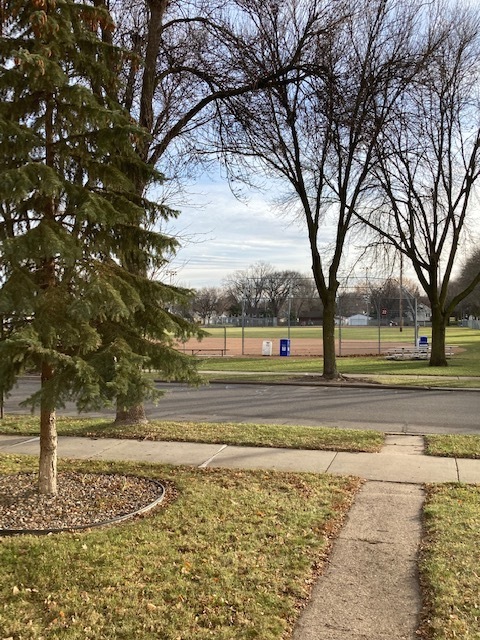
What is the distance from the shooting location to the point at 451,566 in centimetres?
398

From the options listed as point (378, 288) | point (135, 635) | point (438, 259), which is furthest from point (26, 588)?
point (378, 288)

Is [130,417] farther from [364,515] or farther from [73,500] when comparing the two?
[364,515]

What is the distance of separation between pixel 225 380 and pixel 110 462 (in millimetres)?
10990

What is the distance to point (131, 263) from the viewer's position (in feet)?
19.7

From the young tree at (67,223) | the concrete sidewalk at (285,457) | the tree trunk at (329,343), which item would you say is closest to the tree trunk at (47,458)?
the young tree at (67,223)

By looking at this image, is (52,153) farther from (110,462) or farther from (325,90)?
(325,90)

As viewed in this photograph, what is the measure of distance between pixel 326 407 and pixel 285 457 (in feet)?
17.7

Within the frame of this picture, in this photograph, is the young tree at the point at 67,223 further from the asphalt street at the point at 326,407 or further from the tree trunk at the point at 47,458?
the asphalt street at the point at 326,407

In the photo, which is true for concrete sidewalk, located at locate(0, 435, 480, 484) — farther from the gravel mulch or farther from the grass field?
the grass field

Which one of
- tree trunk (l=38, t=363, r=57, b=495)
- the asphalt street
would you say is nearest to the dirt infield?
the asphalt street

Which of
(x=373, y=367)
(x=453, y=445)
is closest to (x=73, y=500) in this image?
(x=453, y=445)

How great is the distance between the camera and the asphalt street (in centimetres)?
1063

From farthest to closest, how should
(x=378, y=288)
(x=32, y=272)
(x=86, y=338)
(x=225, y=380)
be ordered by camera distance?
(x=378, y=288)
(x=225, y=380)
(x=32, y=272)
(x=86, y=338)

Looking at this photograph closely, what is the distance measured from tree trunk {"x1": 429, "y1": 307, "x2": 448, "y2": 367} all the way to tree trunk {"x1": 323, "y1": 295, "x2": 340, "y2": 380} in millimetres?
7057
